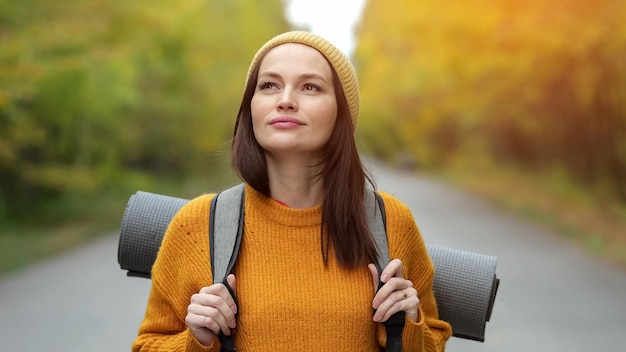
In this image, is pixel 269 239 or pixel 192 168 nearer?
pixel 269 239

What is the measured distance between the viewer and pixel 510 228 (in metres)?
14.6

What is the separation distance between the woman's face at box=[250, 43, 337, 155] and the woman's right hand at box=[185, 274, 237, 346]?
387mm

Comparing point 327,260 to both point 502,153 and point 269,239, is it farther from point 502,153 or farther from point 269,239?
point 502,153

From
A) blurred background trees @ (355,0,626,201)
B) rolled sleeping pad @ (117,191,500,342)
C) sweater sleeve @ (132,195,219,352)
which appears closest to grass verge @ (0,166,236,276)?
blurred background trees @ (355,0,626,201)

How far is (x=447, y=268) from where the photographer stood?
97.0 inches

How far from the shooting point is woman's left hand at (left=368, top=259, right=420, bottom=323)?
195cm

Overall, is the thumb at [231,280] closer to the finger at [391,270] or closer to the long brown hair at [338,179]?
the long brown hair at [338,179]

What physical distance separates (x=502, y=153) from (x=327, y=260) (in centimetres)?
2978

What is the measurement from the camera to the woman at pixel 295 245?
1974 mm

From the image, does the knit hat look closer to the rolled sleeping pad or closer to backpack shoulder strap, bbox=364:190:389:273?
backpack shoulder strap, bbox=364:190:389:273

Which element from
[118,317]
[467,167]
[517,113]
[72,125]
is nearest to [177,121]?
[72,125]

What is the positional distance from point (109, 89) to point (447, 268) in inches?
396

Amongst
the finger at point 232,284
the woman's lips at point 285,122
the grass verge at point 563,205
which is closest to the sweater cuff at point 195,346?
the finger at point 232,284

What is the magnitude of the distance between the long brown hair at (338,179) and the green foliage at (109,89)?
1.16 feet
